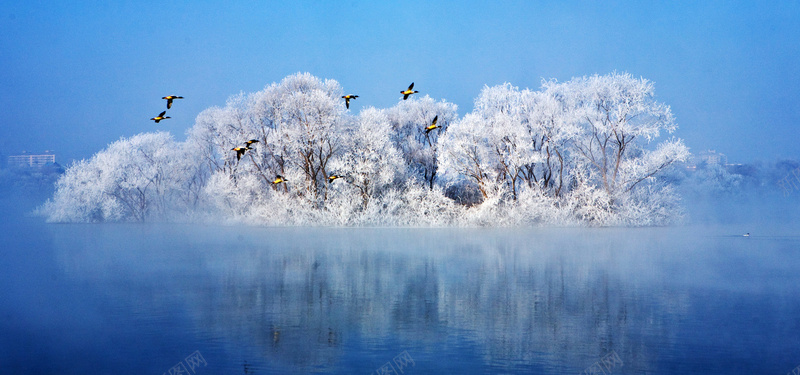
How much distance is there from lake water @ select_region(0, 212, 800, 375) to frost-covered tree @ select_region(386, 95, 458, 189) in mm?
25450

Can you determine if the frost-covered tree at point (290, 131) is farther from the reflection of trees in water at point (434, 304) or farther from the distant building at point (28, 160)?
the distant building at point (28, 160)

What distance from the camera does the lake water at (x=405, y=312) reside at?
10312 millimetres

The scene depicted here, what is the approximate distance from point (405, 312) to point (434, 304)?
1.14 meters

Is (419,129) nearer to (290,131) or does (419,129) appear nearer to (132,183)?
(290,131)

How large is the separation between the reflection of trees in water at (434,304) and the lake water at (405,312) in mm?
56

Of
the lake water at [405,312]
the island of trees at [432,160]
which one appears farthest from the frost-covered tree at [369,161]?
the lake water at [405,312]

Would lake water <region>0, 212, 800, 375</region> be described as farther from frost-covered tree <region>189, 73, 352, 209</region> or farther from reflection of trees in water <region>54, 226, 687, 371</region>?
frost-covered tree <region>189, 73, 352, 209</region>

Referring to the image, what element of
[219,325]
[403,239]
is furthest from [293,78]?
[219,325]

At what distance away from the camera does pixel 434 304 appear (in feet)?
49.1

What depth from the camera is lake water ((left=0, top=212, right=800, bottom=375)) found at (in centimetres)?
1031

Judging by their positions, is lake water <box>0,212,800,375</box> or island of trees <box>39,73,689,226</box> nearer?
lake water <box>0,212,800,375</box>

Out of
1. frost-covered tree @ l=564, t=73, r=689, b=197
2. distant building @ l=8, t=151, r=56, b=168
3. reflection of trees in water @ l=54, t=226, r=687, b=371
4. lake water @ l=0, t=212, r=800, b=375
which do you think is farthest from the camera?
distant building @ l=8, t=151, r=56, b=168

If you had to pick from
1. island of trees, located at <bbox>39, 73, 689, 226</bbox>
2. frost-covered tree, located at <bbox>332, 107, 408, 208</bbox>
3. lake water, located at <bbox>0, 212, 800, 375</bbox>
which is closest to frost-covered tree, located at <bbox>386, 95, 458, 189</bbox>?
island of trees, located at <bbox>39, 73, 689, 226</bbox>

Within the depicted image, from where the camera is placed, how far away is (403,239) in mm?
35312
